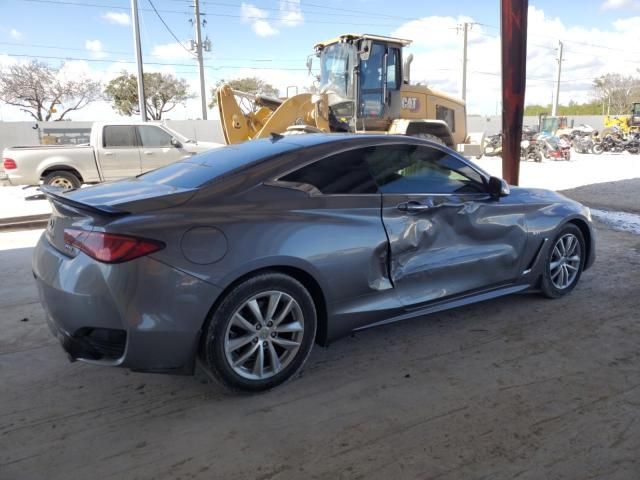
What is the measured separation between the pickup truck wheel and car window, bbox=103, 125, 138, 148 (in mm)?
1038

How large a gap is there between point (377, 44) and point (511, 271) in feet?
30.6

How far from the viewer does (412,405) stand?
2.93 m

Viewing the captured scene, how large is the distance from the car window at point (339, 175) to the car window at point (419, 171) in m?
0.09

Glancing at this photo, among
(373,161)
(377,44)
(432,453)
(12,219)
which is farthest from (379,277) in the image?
(377,44)

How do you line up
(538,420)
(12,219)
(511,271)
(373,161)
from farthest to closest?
(12,219) → (511,271) → (373,161) → (538,420)

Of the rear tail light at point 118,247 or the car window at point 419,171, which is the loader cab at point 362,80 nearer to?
the car window at point 419,171

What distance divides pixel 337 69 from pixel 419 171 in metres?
9.62

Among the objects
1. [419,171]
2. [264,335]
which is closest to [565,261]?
[419,171]

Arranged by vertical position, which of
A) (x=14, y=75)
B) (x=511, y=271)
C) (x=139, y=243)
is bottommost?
(x=511, y=271)

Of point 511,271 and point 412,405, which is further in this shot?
point 511,271

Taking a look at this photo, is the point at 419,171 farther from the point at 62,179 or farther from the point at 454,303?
the point at 62,179

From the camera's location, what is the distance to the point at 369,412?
9.38 feet

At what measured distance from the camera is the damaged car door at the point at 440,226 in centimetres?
353

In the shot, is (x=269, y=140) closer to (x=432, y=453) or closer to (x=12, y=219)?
(x=432, y=453)
